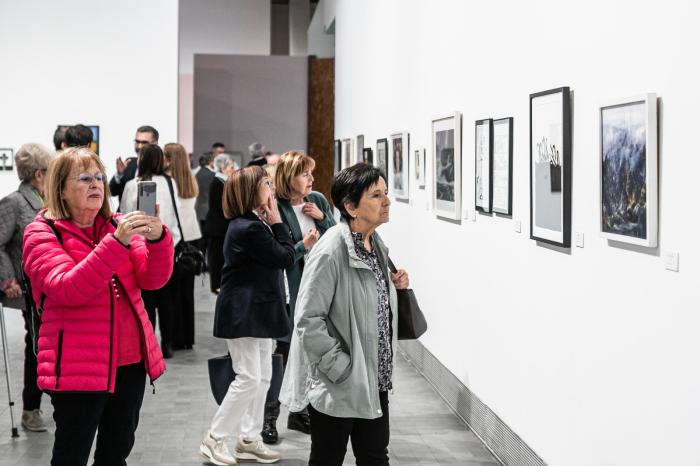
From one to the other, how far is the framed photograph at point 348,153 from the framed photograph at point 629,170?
1101 cm

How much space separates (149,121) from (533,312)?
9.87 meters

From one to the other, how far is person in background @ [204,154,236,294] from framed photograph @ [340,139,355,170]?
7.96 ft

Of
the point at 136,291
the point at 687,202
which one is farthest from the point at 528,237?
the point at 136,291

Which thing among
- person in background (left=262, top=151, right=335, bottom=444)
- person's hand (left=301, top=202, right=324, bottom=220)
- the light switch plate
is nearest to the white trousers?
person in background (left=262, top=151, right=335, bottom=444)

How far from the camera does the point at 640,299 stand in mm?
4035

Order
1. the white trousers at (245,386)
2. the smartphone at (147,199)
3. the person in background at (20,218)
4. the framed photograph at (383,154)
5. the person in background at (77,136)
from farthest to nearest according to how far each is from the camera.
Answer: the framed photograph at (383,154) → the person in background at (77,136) → the person in background at (20,218) → the white trousers at (245,386) → the smartphone at (147,199)

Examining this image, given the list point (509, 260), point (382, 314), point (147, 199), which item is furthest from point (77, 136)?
point (382, 314)

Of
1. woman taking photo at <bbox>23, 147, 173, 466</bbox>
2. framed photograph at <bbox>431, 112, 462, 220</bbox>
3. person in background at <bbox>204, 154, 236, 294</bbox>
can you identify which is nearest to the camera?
woman taking photo at <bbox>23, 147, 173, 466</bbox>

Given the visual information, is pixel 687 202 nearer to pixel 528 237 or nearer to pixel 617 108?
pixel 617 108

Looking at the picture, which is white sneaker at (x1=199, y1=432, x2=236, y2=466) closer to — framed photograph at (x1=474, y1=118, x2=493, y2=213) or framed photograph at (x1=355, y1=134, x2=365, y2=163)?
framed photograph at (x1=474, y1=118, x2=493, y2=213)

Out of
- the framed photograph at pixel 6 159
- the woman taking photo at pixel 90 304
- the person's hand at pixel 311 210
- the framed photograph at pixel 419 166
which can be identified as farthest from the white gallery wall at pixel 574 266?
the framed photograph at pixel 6 159

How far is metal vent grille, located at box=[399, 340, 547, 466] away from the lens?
5.80m

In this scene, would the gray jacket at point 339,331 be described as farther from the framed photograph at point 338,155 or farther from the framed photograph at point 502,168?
the framed photograph at point 338,155

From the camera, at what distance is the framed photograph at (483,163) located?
651cm
